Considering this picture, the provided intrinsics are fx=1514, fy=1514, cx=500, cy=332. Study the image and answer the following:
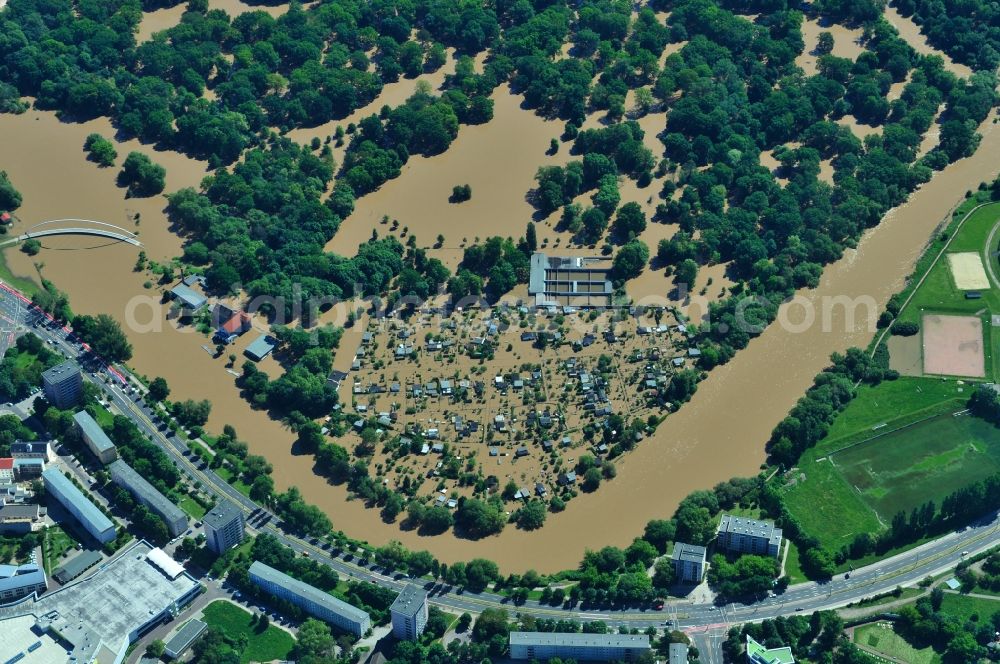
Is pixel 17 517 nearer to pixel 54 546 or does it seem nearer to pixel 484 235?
pixel 54 546

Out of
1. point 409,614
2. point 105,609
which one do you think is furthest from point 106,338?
point 409,614

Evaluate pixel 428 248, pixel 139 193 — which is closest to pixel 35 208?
pixel 139 193

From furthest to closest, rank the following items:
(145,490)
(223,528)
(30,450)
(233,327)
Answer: (233,327)
(30,450)
(145,490)
(223,528)

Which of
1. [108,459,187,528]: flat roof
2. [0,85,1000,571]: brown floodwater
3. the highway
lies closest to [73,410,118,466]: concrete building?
[108,459,187,528]: flat roof

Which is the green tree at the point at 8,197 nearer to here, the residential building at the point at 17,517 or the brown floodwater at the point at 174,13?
the brown floodwater at the point at 174,13

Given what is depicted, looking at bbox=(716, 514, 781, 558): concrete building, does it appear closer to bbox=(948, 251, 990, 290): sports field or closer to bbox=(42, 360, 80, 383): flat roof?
bbox=(948, 251, 990, 290): sports field
